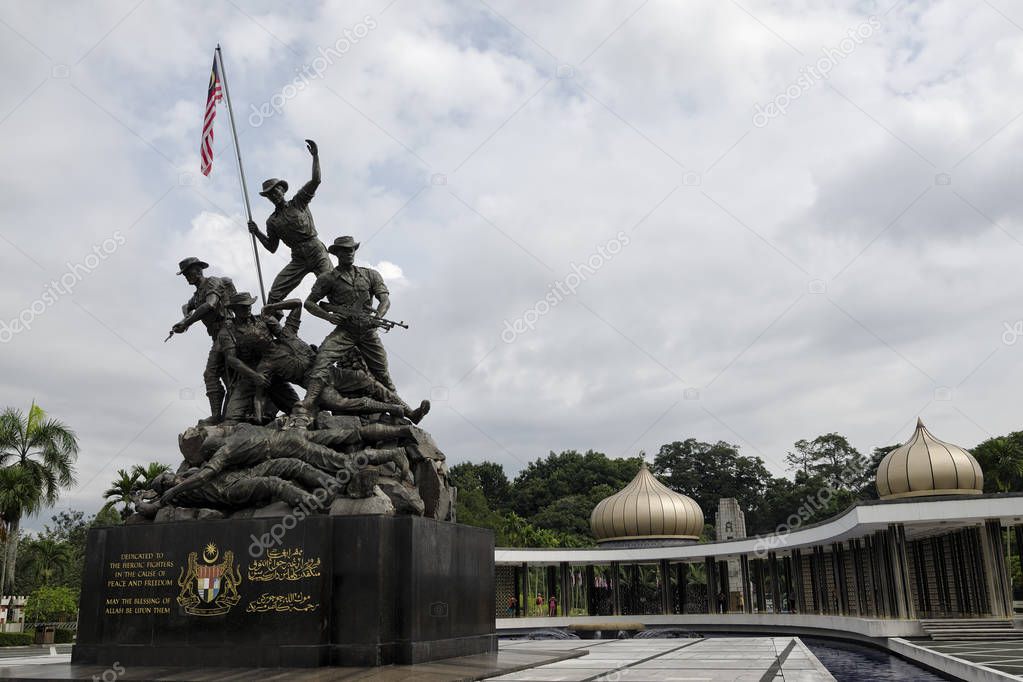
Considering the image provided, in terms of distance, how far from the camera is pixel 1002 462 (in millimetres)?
43562

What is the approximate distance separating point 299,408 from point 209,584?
2.59m

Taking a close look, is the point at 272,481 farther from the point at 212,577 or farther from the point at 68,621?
the point at 68,621

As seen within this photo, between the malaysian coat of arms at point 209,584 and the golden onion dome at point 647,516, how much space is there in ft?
89.1

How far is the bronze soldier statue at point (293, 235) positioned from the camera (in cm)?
1210

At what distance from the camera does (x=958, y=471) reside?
2345cm

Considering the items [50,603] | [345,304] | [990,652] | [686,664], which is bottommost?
[990,652]

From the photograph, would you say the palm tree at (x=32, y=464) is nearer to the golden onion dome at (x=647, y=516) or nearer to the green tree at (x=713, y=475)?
the golden onion dome at (x=647, y=516)

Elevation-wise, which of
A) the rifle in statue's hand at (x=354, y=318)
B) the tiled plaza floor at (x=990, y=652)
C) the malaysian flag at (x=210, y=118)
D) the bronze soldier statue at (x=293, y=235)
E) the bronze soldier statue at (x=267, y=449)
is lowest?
the tiled plaza floor at (x=990, y=652)

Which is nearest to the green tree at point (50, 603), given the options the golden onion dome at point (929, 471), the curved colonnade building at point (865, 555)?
the curved colonnade building at point (865, 555)

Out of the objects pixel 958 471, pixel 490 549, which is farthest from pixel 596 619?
pixel 490 549

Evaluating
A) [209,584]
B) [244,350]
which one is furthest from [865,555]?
[209,584]

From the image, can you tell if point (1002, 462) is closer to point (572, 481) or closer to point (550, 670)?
point (572, 481)

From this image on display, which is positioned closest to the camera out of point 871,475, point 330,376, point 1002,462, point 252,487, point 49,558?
point 252,487

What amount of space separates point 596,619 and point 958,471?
1495 cm
